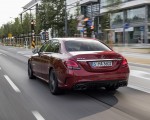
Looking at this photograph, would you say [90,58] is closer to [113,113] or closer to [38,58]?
[113,113]

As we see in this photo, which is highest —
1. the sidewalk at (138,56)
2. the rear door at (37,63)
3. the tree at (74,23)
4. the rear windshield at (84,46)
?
the tree at (74,23)

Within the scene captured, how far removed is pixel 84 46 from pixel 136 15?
5720 centimetres

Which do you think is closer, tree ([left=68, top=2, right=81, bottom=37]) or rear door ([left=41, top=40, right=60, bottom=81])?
rear door ([left=41, top=40, right=60, bottom=81])

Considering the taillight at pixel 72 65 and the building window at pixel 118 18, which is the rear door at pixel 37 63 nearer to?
the taillight at pixel 72 65

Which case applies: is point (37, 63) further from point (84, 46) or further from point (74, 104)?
point (74, 104)

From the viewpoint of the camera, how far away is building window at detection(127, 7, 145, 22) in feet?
205

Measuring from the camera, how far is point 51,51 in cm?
962

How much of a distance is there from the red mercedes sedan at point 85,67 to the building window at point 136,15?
55022 mm

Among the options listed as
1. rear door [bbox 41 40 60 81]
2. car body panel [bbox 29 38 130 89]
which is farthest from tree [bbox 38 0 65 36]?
car body panel [bbox 29 38 130 89]

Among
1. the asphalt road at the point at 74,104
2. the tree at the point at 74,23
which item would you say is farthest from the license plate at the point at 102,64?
the tree at the point at 74,23

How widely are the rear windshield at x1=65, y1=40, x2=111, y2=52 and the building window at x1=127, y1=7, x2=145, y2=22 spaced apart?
179 ft

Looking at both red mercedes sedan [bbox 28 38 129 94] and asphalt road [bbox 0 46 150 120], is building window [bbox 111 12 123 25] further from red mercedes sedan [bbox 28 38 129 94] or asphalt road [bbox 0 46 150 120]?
red mercedes sedan [bbox 28 38 129 94]

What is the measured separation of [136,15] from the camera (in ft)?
212

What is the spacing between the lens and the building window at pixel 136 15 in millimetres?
62625
